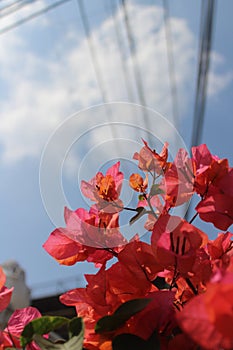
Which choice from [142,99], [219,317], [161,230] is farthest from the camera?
[142,99]

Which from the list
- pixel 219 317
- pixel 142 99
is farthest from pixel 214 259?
pixel 142 99

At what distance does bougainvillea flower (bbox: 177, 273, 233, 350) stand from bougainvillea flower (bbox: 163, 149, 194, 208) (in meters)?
0.14

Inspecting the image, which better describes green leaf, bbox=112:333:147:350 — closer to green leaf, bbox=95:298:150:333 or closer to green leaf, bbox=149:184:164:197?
green leaf, bbox=95:298:150:333

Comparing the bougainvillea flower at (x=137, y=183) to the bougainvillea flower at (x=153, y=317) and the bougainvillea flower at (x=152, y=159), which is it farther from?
the bougainvillea flower at (x=153, y=317)

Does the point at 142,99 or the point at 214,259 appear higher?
the point at 142,99

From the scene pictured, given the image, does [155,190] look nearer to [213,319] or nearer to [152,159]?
[152,159]

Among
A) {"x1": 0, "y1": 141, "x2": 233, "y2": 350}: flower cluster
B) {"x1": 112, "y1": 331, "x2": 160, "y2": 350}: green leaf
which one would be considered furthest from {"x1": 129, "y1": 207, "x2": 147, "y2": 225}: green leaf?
{"x1": 112, "y1": 331, "x2": 160, "y2": 350}: green leaf

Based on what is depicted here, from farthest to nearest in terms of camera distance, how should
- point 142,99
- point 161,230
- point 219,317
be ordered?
point 142,99 < point 161,230 < point 219,317

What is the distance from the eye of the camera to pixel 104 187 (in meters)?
0.29

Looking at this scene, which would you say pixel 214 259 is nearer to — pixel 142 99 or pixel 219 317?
pixel 219 317

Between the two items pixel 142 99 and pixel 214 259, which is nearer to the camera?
pixel 214 259

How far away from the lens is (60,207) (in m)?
0.28

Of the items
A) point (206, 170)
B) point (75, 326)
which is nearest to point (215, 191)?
point (206, 170)

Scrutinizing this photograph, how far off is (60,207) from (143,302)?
0.37 ft
